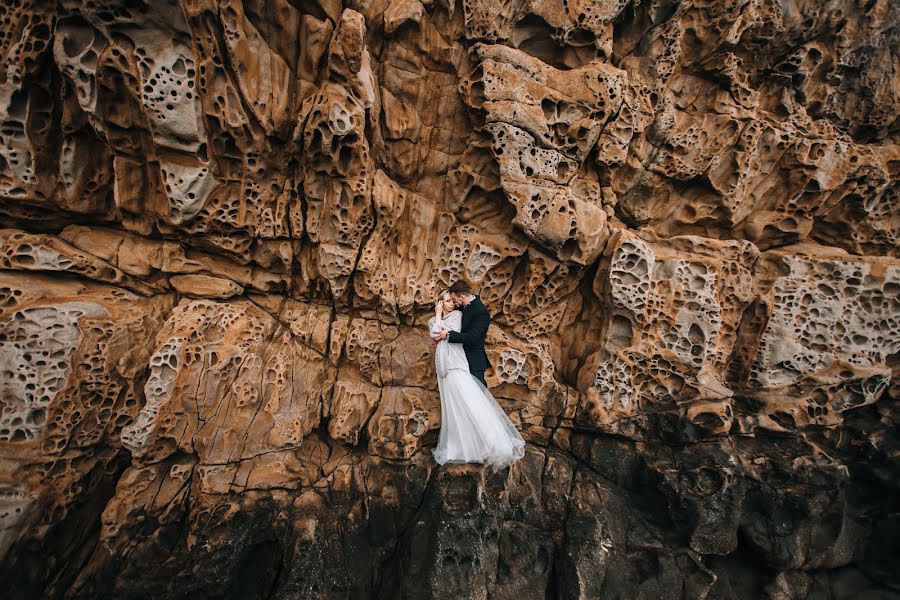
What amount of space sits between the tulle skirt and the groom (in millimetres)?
198

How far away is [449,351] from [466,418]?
0.94 m

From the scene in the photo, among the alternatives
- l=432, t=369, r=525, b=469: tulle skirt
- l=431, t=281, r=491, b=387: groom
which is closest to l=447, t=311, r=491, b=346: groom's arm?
l=431, t=281, r=491, b=387: groom

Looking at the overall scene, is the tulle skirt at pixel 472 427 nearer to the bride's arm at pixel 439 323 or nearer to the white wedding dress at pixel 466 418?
the white wedding dress at pixel 466 418

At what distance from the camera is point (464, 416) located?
5523 mm

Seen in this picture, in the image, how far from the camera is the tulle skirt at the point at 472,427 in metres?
5.39

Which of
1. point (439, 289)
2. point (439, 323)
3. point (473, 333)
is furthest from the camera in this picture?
point (439, 289)

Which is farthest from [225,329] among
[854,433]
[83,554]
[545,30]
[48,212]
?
[854,433]

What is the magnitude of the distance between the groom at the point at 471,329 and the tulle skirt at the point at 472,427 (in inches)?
7.8

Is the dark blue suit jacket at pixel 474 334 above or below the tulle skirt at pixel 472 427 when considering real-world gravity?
above

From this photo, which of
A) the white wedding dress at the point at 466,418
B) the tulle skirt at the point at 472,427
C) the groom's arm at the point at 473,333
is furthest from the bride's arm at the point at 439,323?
the tulle skirt at the point at 472,427

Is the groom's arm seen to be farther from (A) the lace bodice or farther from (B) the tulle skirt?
(B) the tulle skirt

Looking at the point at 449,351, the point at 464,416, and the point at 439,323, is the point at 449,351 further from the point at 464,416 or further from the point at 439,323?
the point at 464,416

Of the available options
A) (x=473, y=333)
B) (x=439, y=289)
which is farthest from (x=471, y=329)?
(x=439, y=289)

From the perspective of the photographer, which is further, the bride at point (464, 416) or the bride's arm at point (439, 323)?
the bride's arm at point (439, 323)
